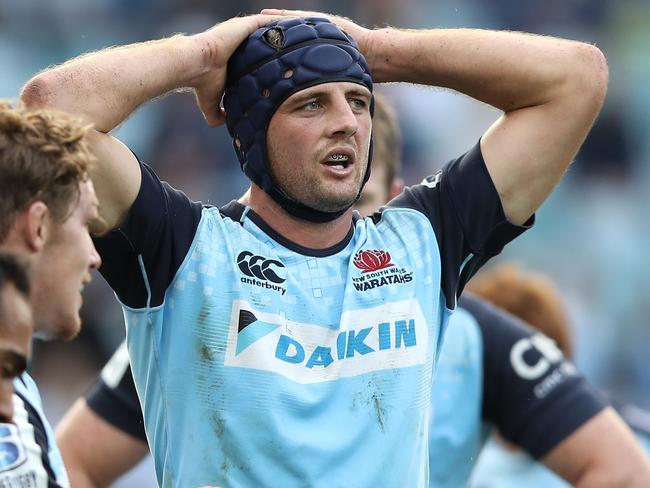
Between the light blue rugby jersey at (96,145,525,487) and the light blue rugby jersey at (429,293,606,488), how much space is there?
147 centimetres

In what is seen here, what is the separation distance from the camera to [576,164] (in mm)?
11570

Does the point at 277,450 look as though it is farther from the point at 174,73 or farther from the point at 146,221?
the point at 174,73

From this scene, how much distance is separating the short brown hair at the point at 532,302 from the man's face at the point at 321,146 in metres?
2.57

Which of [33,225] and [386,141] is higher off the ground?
[33,225]

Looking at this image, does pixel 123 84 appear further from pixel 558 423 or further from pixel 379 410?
pixel 558 423

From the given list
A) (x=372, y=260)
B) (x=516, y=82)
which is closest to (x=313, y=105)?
(x=372, y=260)

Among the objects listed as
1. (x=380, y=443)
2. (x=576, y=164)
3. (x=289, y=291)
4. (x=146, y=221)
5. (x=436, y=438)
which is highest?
(x=146, y=221)

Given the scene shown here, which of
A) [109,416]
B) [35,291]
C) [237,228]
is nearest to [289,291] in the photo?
[237,228]

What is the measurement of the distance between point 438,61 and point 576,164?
24.2ft

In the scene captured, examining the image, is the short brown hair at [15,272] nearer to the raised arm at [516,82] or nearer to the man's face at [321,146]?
the man's face at [321,146]

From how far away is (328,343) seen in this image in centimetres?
395

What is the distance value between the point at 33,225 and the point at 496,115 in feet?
27.9

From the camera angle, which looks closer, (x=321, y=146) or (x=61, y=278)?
(x=61, y=278)

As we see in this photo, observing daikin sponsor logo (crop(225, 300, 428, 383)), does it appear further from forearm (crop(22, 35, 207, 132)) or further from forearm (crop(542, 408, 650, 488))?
forearm (crop(542, 408, 650, 488))
